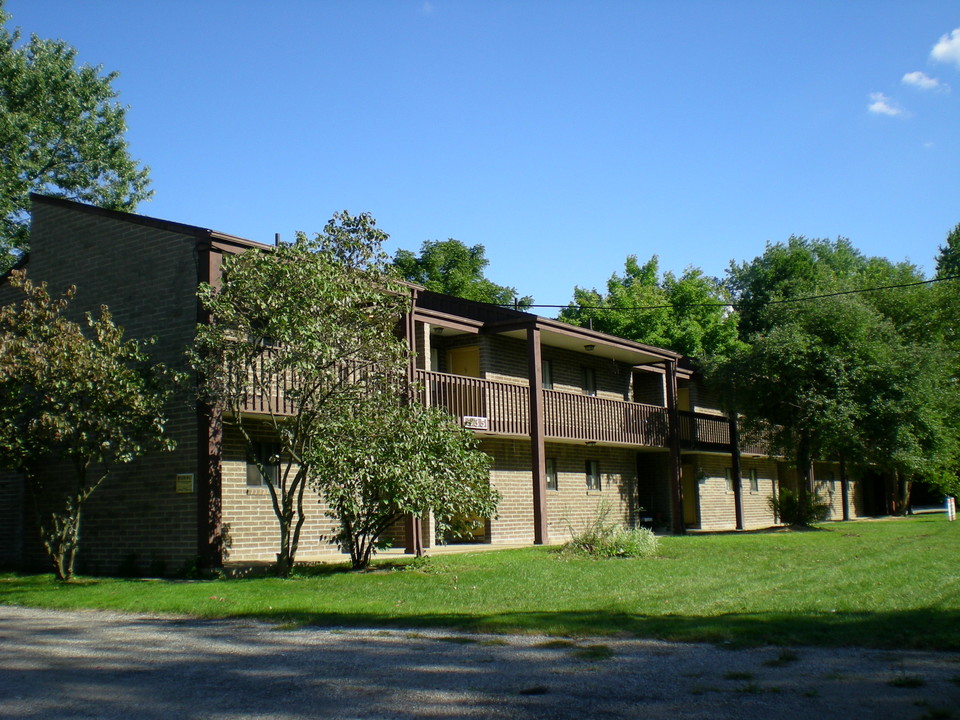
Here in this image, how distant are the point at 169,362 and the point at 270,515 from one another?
3309 mm

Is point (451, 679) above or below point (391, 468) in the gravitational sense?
below

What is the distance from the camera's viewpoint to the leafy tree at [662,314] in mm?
53406

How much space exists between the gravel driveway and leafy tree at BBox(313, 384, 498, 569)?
5.26 m

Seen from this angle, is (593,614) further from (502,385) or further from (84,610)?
(502,385)

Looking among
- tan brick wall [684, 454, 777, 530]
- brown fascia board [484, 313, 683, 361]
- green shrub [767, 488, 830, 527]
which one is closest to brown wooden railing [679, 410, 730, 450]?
tan brick wall [684, 454, 777, 530]

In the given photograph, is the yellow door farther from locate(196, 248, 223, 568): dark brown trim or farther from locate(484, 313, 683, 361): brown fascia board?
locate(196, 248, 223, 568): dark brown trim

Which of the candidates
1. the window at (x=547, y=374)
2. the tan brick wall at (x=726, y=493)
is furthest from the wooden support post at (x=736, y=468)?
the window at (x=547, y=374)

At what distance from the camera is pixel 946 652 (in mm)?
7305

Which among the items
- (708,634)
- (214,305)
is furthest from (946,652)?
(214,305)

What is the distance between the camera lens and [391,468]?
14.2 metres

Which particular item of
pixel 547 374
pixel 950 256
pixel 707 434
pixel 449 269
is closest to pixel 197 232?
pixel 547 374

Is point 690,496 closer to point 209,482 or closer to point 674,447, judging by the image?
point 674,447

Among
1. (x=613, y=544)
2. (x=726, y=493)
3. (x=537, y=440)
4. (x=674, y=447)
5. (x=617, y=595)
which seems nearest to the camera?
(x=617, y=595)

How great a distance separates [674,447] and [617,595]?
17695mm
